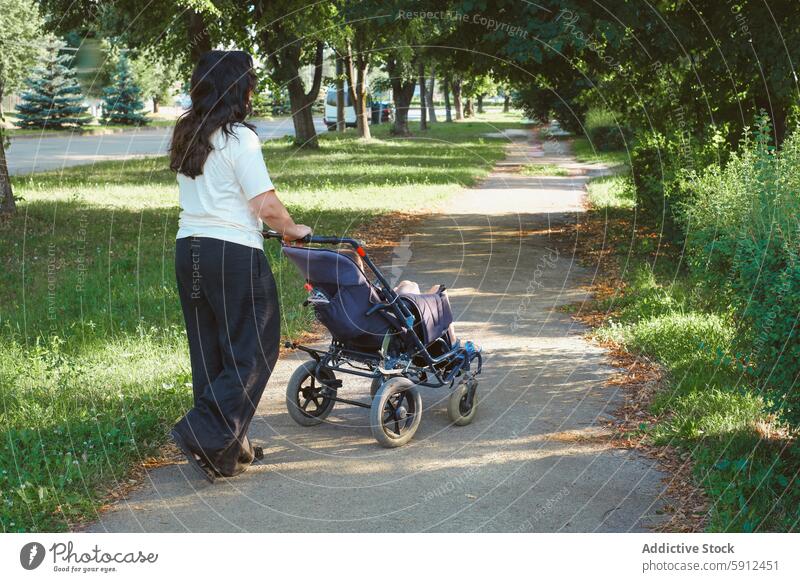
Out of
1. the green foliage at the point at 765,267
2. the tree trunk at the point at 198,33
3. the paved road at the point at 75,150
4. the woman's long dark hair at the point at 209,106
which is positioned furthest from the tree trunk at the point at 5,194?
the green foliage at the point at 765,267

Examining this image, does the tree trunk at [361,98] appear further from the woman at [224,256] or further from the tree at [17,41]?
the woman at [224,256]

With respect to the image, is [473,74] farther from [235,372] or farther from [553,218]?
[235,372]

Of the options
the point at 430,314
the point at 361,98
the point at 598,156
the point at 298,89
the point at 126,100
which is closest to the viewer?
the point at 430,314

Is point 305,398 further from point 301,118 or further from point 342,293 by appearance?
point 301,118

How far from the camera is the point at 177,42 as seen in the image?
984 inches

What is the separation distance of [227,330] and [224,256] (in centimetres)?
44

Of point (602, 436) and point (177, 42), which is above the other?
point (177, 42)

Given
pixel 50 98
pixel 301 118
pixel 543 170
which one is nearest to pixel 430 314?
pixel 543 170

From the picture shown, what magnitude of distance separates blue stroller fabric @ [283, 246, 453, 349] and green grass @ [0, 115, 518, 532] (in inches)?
54.6

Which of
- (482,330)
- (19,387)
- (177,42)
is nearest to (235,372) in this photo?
(19,387)

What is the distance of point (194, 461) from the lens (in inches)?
210

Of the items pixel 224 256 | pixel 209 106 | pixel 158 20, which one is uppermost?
pixel 158 20

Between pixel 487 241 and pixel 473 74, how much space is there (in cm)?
276

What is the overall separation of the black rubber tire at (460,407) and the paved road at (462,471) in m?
0.09
